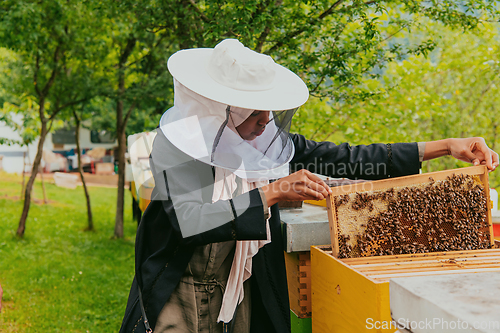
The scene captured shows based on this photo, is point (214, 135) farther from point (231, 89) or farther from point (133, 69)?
point (133, 69)

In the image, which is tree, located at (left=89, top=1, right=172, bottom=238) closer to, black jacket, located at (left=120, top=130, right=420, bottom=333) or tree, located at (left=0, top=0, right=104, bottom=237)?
tree, located at (left=0, top=0, right=104, bottom=237)

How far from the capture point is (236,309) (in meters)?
1.71

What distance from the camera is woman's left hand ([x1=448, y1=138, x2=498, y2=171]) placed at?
1.73 m

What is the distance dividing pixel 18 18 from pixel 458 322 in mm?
5774

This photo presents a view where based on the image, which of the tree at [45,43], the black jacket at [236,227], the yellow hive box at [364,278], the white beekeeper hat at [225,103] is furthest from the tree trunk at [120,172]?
the yellow hive box at [364,278]

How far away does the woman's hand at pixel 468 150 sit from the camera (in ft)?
5.70

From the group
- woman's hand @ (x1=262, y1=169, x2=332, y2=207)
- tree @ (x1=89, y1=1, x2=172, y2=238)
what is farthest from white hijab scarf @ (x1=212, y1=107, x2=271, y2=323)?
tree @ (x1=89, y1=1, x2=172, y2=238)

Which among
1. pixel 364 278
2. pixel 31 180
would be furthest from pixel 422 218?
pixel 31 180

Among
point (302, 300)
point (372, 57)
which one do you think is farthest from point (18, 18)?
point (302, 300)

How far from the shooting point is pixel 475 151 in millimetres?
1790

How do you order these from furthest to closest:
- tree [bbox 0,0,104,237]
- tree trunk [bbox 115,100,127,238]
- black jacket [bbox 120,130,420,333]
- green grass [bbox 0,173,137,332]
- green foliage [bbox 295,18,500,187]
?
1. tree trunk [bbox 115,100,127,238]
2. green foliage [bbox 295,18,500,187]
3. tree [bbox 0,0,104,237]
4. green grass [bbox 0,173,137,332]
5. black jacket [bbox 120,130,420,333]

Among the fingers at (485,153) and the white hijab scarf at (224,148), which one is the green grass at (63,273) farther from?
the fingers at (485,153)

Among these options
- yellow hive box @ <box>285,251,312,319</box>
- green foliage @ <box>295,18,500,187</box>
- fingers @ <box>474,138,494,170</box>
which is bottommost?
yellow hive box @ <box>285,251,312,319</box>

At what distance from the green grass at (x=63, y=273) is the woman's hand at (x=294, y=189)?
3.69 metres
